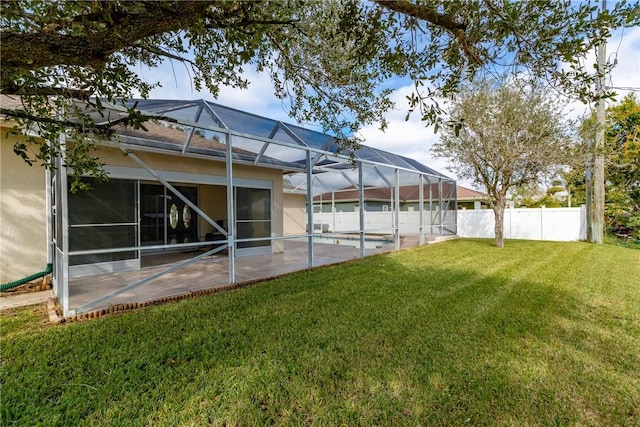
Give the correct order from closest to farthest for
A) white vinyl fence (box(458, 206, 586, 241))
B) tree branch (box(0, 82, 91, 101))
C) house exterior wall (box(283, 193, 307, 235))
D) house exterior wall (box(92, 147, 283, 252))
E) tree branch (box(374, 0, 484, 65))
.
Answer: tree branch (box(0, 82, 91, 101))
tree branch (box(374, 0, 484, 65))
house exterior wall (box(92, 147, 283, 252))
white vinyl fence (box(458, 206, 586, 241))
house exterior wall (box(283, 193, 307, 235))

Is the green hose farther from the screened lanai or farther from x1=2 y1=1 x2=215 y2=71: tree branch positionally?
x1=2 y1=1 x2=215 y2=71: tree branch

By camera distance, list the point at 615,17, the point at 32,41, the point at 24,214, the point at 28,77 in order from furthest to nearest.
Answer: the point at 24,214, the point at 615,17, the point at 28,77, the point at 32,41

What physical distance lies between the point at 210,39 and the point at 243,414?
159 inches

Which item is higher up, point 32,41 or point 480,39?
point 480,39

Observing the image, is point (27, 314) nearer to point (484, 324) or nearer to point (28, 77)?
point (28, 77)

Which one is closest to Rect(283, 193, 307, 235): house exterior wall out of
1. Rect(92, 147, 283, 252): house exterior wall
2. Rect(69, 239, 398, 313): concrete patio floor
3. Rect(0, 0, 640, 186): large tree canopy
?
Rect(92, 147, 283, 252): house exterior wall

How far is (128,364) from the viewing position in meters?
3.06

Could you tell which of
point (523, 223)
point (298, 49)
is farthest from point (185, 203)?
point (523, 223)

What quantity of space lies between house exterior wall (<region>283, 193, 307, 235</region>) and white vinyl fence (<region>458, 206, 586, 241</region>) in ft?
29.4

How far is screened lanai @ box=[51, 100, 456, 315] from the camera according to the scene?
5.41 metres

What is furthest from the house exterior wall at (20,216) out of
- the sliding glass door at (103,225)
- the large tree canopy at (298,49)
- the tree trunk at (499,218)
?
the tree trunk at (499,218)

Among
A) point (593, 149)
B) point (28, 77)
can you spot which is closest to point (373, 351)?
point (28, 77)

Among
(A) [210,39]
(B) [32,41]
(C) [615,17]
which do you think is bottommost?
(B) [32,41]

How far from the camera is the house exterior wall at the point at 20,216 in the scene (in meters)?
6.02
